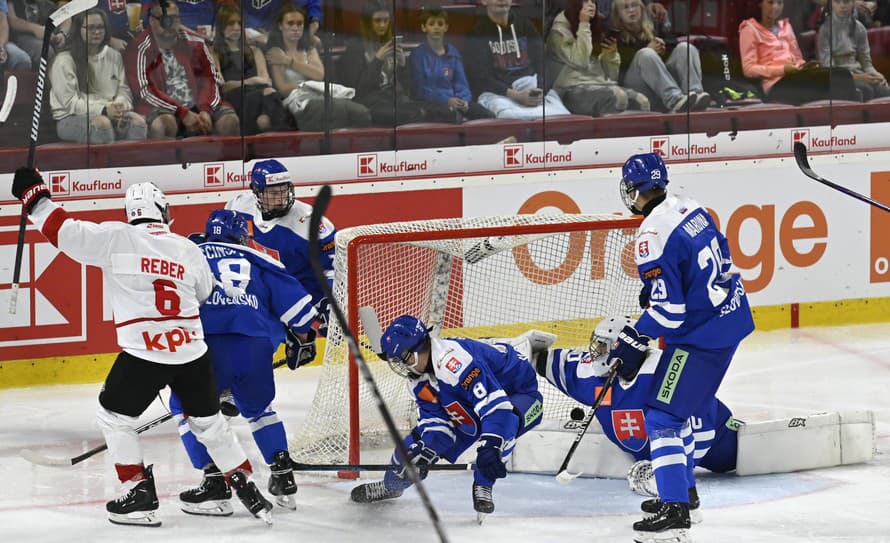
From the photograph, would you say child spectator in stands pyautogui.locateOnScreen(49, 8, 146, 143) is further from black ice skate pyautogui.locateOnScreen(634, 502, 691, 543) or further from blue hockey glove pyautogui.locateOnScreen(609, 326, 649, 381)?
black ice skate pyautogui.locateOnScreen(634, 502, 691, 543)

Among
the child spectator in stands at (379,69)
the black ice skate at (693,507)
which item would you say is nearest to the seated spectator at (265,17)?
the child spectator in stands at (379,69)

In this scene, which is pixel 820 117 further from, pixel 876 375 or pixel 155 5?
pixel 155 5

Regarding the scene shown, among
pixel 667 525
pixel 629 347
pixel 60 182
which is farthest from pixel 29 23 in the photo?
pixel 667 525

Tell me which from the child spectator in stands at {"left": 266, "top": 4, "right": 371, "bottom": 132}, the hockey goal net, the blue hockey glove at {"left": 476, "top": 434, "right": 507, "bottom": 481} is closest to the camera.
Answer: the blue hockey glove at {"left": 476, "top": 434, "right": 507, "bottom": 481}

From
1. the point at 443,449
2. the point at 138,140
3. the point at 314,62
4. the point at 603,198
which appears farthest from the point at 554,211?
the point at 443,449

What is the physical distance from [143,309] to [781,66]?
5.01 m

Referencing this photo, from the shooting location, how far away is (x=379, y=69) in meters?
7.95

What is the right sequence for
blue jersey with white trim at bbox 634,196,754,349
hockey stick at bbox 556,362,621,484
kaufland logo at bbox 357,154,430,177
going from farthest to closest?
kaufland logo at bbox 357,154,430,177 < hockey stick at bbox 556,362,621,484 < blue jersey with white trim at bbox 634,196,754,349

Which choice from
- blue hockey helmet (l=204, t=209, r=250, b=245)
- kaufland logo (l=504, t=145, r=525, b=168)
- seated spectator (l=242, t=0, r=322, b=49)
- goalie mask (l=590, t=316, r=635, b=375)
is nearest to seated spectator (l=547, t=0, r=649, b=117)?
kaufland logo (l=504, t=145, r=525, b=168)

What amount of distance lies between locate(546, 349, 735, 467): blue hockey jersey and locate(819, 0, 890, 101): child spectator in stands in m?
3.94

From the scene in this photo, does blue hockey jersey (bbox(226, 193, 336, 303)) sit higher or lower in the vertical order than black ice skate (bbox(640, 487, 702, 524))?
higher

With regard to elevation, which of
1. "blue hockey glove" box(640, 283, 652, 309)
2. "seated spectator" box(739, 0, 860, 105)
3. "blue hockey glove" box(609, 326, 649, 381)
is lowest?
"blue hockey glove" box(609, 326, 649, 381)

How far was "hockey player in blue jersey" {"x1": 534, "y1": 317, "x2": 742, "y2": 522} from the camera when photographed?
5.40m

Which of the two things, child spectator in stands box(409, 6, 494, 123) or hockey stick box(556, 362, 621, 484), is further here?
child spectator in stands box(409, 6, 494, 123)
